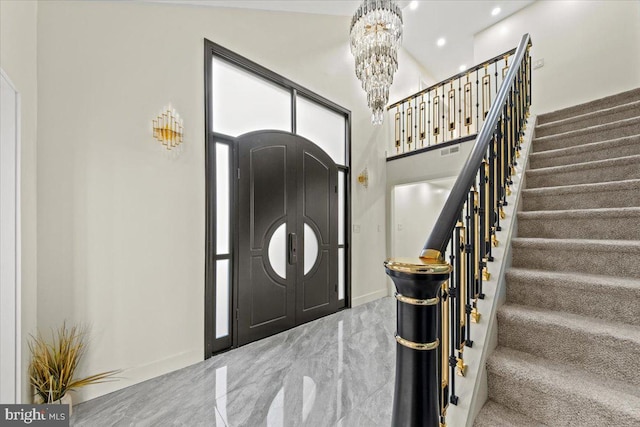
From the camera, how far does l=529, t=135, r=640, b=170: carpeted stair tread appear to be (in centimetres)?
198

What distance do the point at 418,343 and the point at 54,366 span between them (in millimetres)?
2250

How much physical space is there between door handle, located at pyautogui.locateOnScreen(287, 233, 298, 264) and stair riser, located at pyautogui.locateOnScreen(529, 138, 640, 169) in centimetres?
245

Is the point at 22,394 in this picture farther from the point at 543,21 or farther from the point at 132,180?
the point at 543,21

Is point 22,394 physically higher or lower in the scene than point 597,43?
lower

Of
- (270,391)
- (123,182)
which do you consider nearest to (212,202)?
(123,182)

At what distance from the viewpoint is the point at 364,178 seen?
4.42m

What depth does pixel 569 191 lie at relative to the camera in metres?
1.83

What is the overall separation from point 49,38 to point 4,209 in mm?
1235

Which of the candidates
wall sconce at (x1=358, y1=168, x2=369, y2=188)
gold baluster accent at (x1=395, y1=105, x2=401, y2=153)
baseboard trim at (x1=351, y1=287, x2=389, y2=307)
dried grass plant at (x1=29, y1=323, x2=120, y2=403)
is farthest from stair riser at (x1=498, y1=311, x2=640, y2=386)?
gold baluster accent at (x1=395, y1=105, x2=401, y2=153)

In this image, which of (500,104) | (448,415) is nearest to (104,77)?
(500,104)

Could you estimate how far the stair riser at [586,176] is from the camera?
1.81 m

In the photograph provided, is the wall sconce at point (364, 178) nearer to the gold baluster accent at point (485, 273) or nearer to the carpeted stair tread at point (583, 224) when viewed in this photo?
the carpeted stair tread at point (583, 224)

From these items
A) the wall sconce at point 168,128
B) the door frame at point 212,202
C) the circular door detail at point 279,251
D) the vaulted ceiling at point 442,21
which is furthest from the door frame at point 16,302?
the vaulted ceiling at point 442,21

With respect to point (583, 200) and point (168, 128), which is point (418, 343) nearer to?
point (583, 200)
